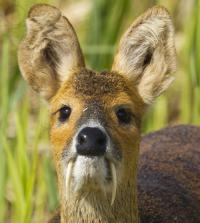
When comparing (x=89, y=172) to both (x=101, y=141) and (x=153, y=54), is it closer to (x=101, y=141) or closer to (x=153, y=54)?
(x=101, y=141)

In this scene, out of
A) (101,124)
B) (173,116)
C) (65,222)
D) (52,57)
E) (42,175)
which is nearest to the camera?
(101,124)

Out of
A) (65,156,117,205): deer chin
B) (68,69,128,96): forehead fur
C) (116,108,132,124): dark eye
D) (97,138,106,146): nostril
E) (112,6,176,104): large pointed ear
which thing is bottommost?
(65,156,117,205): deer chin

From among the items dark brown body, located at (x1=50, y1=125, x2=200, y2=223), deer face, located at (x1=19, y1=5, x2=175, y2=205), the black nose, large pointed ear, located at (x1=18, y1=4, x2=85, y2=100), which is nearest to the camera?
the black nose

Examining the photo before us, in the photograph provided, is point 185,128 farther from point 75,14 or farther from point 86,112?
point 75,14

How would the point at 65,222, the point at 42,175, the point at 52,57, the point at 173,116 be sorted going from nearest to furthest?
the point at 65,222 → the point at 52,57 → the point at 42,175 → the point at 173,116

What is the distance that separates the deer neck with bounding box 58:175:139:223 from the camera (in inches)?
240

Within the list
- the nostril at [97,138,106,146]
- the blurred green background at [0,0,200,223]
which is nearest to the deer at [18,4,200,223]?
the nostril at [97,138,106,146]

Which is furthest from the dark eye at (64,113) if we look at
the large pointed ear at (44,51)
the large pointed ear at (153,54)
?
the large pointed ear at (153,54)

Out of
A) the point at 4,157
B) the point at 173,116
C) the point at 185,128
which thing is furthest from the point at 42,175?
the point at 173,116

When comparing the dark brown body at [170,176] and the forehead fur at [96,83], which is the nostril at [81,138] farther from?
the dark brown body at [170,176]

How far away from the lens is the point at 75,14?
10555mm

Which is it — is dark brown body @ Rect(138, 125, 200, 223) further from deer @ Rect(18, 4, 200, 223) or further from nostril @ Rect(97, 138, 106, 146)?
nostril @ Rect(97, 138, 106, 146)

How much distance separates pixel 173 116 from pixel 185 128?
7.00 feet

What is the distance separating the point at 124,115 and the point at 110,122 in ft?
0.70
